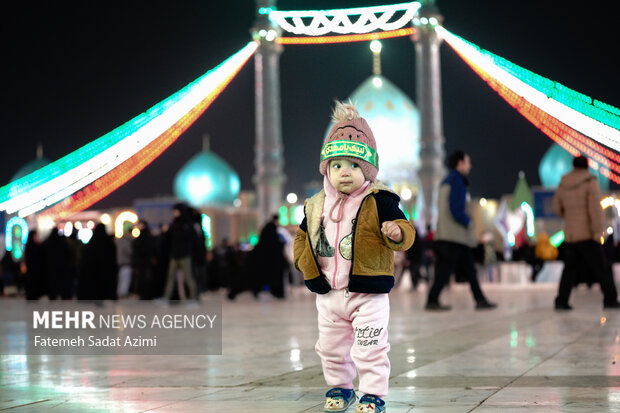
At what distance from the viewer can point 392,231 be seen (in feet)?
13.1

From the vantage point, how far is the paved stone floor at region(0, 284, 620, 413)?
13.9 ft

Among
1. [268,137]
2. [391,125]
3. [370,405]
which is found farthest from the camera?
[391,125]

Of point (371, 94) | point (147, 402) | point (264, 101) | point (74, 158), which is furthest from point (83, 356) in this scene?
point (371, 94)

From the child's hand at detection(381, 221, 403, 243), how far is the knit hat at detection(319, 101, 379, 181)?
298 mm

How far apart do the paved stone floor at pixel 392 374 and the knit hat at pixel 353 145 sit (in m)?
0.97

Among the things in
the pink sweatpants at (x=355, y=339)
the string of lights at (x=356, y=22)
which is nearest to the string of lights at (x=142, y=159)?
the string of lights at (x=356, y=22)

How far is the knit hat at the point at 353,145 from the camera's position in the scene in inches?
165

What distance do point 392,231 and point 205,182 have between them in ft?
199

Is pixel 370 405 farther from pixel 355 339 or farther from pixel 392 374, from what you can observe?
pixel 392 374

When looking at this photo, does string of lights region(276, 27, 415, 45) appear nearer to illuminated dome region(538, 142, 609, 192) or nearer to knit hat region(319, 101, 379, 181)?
illuminated dome region(538, 142, 609, 192)

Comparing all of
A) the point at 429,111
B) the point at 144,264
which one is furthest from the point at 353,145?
the point at 429,111

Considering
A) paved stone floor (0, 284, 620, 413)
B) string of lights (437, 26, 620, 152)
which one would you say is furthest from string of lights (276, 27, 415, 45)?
paved stone floor (0, 284, 620, 413)

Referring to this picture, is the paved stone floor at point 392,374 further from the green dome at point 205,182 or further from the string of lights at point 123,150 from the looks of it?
the green dome at point 205,182

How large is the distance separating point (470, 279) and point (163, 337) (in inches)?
147
